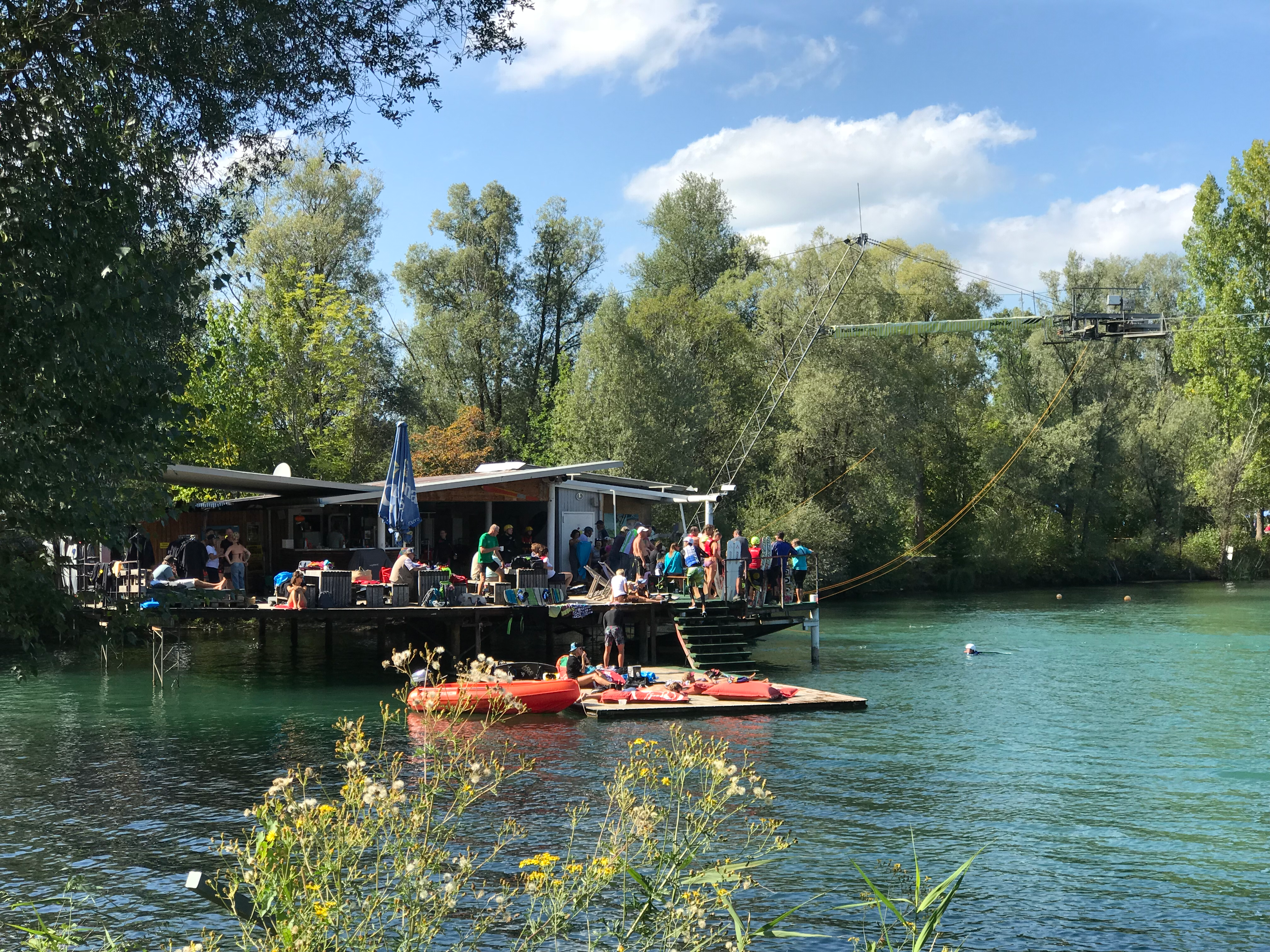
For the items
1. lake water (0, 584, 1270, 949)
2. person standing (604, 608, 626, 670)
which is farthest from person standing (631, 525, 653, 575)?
lake water (0, 584, 1270, 949)

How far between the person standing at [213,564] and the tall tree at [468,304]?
26.2 metres

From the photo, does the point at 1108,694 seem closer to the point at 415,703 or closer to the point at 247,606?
the point at 247,606

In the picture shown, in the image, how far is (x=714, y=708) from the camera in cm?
2062

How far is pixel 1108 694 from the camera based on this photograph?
24.0 metres

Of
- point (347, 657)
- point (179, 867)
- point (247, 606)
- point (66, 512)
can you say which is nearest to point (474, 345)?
point (347, 657)

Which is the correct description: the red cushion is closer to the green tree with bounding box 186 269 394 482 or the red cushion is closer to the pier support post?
the pier support post

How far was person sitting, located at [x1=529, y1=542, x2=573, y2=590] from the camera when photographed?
26.6m

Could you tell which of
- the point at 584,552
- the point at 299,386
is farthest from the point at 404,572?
the point at 299,386

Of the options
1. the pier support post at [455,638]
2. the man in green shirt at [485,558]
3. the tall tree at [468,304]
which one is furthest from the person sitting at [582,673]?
the tall tree at [468,304]

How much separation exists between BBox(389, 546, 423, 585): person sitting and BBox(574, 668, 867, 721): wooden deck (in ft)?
16.7

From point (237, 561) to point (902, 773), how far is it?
1536cm

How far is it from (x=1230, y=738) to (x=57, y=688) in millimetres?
21686

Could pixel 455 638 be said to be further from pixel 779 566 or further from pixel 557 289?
pixel 557 289

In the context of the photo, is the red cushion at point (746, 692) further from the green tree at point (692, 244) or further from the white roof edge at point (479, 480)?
the green tree at point (692, 244)
